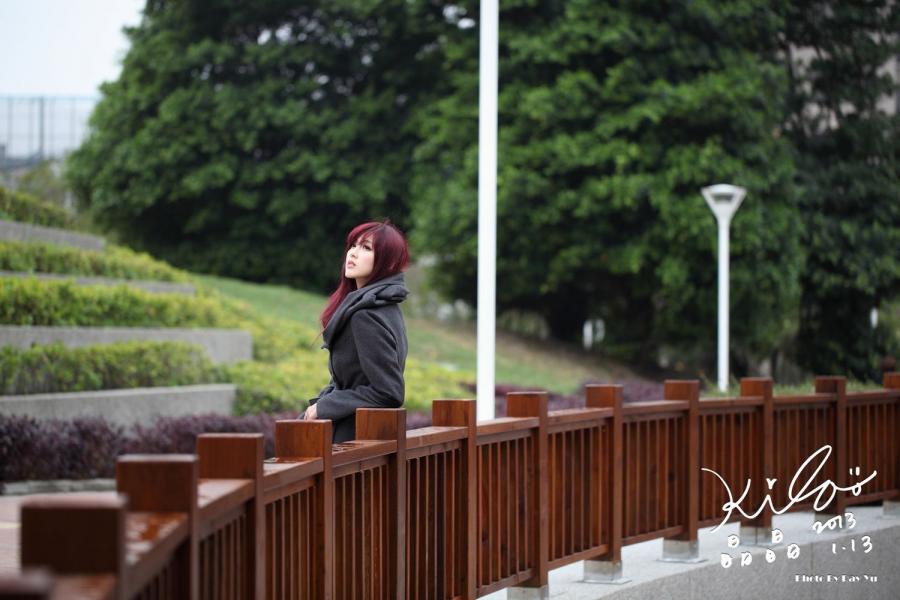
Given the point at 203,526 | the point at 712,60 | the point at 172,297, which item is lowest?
the point at 203,526

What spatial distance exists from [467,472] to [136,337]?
11.0m

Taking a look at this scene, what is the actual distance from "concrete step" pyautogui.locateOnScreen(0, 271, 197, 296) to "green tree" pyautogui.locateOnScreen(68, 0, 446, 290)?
1157 cm

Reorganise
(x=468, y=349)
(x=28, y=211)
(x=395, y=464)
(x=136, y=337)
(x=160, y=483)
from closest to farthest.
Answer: (x=160, y=483) → (x=395, y=464) → (x=136, y=337) → (x=28, y=211) → (x=468, y=349)

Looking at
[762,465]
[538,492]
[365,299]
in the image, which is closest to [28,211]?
[762,465]

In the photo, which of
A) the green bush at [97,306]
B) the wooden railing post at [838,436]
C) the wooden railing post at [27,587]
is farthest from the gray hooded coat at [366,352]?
the green bush at [97,306]

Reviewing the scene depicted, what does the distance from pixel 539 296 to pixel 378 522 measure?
94.0 ft

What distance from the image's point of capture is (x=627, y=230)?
29562 millimetres

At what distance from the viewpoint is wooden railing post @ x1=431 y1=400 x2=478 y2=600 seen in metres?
6.27

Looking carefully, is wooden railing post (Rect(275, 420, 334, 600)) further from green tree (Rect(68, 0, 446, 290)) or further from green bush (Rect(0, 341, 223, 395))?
green tree (Rect(68, 0, 446, 290))

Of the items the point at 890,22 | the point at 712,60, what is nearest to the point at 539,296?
the point at 712,60

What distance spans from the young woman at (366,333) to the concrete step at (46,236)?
13.6 m

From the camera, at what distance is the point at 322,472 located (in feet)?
15.4

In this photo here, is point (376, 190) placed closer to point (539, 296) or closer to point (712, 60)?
point (539, 296)

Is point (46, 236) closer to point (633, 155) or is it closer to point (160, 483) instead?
point (633, 155)
